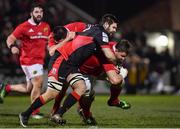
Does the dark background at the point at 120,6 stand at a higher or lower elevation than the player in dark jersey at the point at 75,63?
lower

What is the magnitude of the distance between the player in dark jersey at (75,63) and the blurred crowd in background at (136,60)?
13.3 m

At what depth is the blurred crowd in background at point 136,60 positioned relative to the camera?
25616 millimetres

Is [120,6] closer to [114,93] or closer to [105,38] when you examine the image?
[114,93]

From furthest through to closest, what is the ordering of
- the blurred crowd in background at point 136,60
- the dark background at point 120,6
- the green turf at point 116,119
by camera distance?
the dark background at point 120,6
the blurred crowd in background at point 136,60
the green turf at point 116,119

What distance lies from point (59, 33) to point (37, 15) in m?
1.82

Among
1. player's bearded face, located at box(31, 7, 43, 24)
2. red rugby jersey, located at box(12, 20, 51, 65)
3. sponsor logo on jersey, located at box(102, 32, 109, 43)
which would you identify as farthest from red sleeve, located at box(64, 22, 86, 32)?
red rugby jersey, located at box(12, 20, 51, 65)

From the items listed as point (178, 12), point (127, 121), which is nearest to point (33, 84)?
point (127, 121)

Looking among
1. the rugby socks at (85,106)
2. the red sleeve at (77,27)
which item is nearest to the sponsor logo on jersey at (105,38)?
the red sleeve at (77,27)

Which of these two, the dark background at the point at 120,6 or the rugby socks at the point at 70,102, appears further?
the dark background at the point at 120,6

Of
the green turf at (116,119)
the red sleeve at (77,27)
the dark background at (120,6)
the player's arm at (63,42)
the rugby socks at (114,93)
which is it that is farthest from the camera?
the dark background at (120,6)

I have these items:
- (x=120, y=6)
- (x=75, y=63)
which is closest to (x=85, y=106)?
(x=75, y=63)

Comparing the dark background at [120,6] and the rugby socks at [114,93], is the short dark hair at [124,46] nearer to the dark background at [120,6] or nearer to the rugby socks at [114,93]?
the rugby socks at [114,93]

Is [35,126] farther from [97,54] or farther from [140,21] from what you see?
[140,21]

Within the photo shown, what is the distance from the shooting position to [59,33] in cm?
1241
